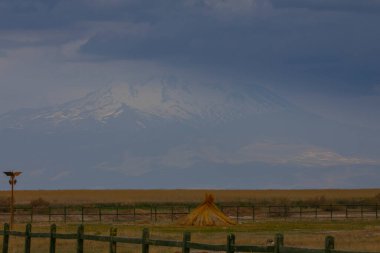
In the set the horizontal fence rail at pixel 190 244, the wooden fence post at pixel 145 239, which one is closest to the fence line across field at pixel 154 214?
the horizontal fence rail at pixel 190 244

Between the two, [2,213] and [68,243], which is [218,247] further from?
[2,213]

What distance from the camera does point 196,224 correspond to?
70.1m

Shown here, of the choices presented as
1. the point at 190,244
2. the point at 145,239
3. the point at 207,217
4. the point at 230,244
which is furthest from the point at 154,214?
the point at 230,244

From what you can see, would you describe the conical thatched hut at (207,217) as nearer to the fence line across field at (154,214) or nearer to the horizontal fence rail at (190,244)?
the fence line across field at (154,214)

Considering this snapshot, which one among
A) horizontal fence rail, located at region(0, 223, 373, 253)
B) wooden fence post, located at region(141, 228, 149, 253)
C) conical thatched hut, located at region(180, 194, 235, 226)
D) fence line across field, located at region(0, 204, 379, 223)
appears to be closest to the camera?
horizontal fence rail, located at region(0, 223, 373, 253)

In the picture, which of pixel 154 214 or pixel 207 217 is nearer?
pixel 207 217

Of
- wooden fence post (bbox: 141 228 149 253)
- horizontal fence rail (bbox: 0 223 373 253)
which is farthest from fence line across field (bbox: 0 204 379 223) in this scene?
wooden fence post (bbox: 141 228 149 253)

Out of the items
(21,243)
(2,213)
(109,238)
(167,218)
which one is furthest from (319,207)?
(109,238)

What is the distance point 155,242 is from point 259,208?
78.7 meters

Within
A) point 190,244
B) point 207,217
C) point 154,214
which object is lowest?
point 190,244

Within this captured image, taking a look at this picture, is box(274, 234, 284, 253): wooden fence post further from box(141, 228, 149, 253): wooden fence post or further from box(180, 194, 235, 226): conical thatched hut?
box(180, 194, 235, 226): conical thatched hut

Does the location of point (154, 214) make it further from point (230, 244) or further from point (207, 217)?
point (230, 244)

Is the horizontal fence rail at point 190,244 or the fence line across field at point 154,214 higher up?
the fence line across field at point 154,214

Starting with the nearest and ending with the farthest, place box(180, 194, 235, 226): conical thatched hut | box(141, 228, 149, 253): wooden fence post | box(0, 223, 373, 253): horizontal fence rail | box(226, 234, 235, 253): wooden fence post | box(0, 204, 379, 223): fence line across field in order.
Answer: box(0, 223, 373, 253): horizontal fence rail → box(226, 234, 235, 253): wooden fence post → box(141, 228, 149, 253): wooden fence post → box(180, 194, 235, 226): conical thatched hut → box(0, 204, 379, 223): fence line across field
